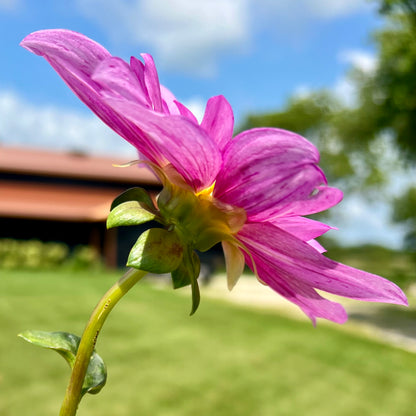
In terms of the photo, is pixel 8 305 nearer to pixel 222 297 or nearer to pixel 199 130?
pixel 222 297

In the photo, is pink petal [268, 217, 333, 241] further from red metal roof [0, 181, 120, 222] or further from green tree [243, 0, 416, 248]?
red metal roof [0, 181, 120, 222]

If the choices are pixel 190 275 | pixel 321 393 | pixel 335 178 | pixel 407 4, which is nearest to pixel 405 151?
pixel 407 4

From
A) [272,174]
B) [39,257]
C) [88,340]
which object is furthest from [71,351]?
[39,257]

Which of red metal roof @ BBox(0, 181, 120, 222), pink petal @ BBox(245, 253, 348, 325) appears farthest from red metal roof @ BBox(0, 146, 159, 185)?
pink petal @ BBox(245, 253, 348, 325)

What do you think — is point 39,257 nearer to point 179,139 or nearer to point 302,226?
point 302,226

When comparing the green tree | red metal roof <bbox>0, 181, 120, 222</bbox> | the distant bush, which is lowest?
the distant bush

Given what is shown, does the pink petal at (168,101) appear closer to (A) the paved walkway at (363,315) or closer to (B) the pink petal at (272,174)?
(B) the pink petal at (272,174)
